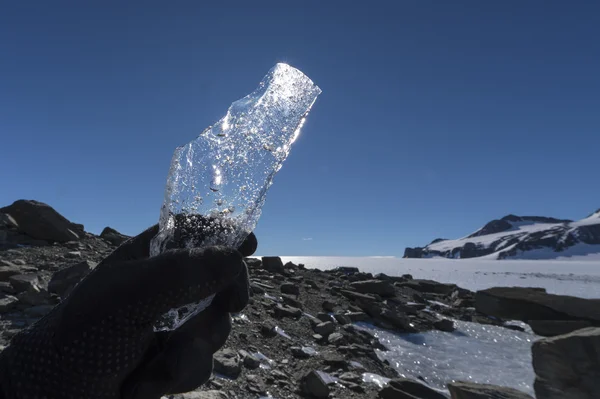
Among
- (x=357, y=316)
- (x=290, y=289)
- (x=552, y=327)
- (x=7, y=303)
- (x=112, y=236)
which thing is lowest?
(x=552, y=327)

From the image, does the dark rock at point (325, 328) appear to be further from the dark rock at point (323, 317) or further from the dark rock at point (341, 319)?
the dark rock at point (341, 319)

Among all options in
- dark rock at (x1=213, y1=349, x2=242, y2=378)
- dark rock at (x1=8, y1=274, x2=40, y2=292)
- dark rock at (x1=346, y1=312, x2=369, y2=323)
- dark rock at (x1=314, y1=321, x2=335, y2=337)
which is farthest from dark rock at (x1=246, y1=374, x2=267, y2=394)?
dark rock at (x1=346, y1=312, x2=369, y2=323)

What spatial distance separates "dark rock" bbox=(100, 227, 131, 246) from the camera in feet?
39.6

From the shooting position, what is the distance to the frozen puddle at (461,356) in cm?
748

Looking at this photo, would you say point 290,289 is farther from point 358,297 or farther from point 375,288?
point 375,288

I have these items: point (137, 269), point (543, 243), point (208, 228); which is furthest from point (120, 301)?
point (543, 243)

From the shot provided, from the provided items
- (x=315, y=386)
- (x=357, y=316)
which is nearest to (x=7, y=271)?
(x=315, y=386)

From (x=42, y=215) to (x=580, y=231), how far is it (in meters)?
188

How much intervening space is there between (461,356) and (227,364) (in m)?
6.42

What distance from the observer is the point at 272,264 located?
43.8 ft

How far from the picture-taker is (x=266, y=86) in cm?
287

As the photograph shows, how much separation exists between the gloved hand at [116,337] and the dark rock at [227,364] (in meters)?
2.93

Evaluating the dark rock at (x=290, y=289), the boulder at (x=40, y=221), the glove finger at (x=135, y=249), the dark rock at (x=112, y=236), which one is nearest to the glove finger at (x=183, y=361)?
the glove finger at (x=135, y=249)

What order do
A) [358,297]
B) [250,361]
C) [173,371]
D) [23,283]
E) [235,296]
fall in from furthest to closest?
[358,297], [23,283], [250,361], [235,296], [173,371]
